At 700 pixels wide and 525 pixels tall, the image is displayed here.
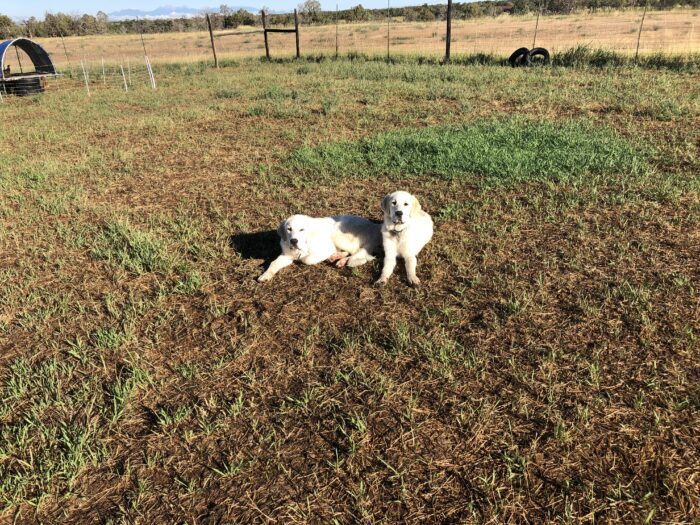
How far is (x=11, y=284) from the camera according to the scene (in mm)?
4605

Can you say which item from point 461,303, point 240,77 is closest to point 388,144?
point 461,303

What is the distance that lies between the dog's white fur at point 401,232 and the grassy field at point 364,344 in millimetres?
167

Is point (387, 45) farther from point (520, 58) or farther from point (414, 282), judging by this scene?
point (414, 282)

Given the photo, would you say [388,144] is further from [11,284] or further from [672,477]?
[672,477]

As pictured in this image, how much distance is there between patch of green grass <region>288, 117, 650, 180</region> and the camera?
264 inches

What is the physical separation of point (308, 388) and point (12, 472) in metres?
1.80

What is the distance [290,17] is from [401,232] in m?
64.8

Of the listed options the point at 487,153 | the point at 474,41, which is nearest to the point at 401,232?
the point at 487,153

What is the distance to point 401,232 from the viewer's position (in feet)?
14.3

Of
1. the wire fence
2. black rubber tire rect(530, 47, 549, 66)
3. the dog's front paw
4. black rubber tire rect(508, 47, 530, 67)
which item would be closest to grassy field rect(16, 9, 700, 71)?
the wire fence

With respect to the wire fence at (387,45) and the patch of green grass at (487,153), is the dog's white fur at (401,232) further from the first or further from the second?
the wire fence at (387,45)

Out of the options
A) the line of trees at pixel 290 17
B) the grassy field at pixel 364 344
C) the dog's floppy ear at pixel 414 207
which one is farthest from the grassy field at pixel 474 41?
the dog's floppy ear at pixel 414 207

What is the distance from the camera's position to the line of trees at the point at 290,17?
155 ft

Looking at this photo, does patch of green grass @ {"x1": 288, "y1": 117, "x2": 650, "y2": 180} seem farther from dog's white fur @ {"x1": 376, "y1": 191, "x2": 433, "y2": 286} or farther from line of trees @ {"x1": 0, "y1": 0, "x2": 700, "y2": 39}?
line of trees @ {"x1": 0, "y1": 0, "x2": 700, "y2": 39}
